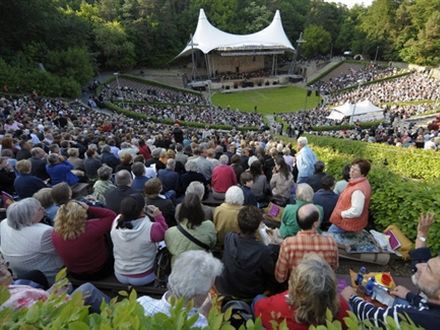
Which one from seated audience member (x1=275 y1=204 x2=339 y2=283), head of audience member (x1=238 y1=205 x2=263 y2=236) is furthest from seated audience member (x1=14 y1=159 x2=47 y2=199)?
seated audience member (x1=275 y1=204 x2=339 y2=283)

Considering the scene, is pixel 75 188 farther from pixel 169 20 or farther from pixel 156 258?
pixel 169 20

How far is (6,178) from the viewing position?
6066 mm

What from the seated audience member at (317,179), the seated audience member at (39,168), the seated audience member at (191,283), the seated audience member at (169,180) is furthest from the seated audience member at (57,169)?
the seated audience member at (191,283)

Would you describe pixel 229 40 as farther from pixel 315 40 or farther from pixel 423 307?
pixel 423 307

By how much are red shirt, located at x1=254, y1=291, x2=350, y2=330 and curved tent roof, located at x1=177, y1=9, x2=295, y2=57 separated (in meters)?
40.9

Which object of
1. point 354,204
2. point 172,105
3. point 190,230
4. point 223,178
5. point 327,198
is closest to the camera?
point 190,230

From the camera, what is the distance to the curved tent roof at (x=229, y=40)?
4212 centimetres

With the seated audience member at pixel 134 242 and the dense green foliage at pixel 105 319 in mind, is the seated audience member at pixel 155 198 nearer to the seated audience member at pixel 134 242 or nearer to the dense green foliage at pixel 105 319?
the seated audience member at pixel 134 242

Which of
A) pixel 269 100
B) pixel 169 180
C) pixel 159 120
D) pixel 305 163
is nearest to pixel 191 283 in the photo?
pixel 169 180

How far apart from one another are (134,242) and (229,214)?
50.2 inches

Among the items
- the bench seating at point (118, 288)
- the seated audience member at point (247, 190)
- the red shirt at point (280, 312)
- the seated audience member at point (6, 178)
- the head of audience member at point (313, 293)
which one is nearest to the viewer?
the head of audience member at point (313, 293)

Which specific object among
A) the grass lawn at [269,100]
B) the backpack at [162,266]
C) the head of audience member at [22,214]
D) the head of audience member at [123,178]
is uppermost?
the head of audience member at [22,214]

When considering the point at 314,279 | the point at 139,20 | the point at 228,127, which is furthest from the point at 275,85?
the point at 314,279

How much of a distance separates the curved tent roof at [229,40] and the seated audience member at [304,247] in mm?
39909
